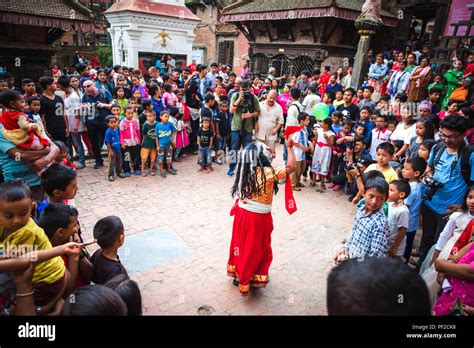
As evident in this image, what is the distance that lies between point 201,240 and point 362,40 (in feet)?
23.3

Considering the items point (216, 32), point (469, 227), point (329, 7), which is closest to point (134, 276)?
point (469, 227)

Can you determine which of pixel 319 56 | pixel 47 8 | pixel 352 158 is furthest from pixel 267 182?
pixel 319 56

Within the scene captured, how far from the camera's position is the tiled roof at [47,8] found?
9.20 m

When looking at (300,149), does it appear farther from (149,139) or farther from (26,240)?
(26,240)

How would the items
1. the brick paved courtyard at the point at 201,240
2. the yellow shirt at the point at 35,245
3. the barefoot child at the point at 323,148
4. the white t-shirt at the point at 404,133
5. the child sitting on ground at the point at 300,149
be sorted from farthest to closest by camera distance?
the barefoot child at the point at 323,148 < the child sitting on ground at the point at 300,149 < the white t-shirt at the point at 404,133 < the brick paved courtyard at the point at 201,240 < the yellow shirt at the point at 35,245

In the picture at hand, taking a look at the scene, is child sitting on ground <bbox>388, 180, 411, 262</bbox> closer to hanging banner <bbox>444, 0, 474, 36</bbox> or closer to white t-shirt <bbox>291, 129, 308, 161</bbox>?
white t-shirt <bbox>291, 129, 308, 161</bbox>

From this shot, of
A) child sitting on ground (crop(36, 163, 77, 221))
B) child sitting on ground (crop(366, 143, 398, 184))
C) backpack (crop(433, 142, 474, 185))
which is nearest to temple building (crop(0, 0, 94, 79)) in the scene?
child sitting on ground (crop(36, 163, 77, 221))

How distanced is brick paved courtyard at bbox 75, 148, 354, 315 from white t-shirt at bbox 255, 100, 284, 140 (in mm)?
1324

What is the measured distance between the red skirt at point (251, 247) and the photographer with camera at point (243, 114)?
370 centimetres

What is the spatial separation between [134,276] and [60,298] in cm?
159

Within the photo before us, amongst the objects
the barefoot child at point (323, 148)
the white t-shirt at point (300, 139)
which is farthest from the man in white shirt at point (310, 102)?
the white t-shirt at point (300, 139)

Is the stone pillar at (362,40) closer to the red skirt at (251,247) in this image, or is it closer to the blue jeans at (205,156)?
the blue jeans at (205,156)

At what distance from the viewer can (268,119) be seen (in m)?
6.55

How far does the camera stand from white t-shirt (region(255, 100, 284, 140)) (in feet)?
21.4
